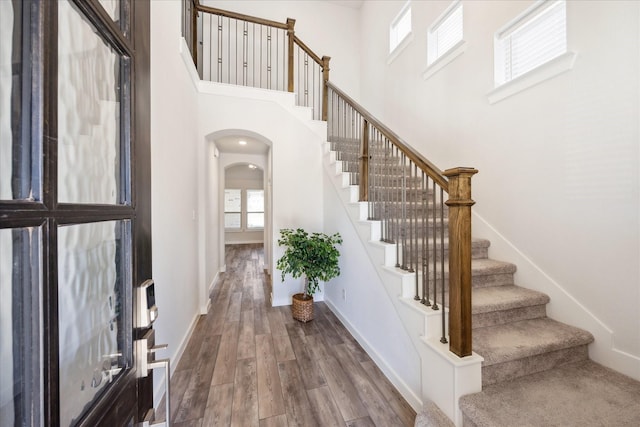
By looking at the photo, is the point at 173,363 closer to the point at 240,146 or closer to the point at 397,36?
the point at 240,146

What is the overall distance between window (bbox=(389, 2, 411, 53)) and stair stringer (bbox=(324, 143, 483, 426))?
10.9 ft

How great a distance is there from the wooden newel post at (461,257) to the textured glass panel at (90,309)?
4.83 feet

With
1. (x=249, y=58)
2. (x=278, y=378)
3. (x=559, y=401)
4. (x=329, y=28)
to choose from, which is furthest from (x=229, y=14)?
(x=559, y=401)

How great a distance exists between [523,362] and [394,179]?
5.85ft

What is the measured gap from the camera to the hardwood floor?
5.48ft

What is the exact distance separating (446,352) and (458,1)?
3.43 m

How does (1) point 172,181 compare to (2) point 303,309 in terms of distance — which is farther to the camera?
(2) point 303,309

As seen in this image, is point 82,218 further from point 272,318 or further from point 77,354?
point 272,318

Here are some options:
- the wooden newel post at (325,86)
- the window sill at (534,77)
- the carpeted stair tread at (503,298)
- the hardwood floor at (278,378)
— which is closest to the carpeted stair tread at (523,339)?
the carpeted stair tread at (503,298)

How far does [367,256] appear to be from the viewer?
243 cm

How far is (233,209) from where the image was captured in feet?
31.8

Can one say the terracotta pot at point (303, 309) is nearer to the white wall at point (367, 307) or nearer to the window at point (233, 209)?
the white wall at point (367, 307)

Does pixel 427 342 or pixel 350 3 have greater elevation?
pixel 350 3

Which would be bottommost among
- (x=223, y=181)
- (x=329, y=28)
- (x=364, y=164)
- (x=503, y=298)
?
(x=503, y=298)
